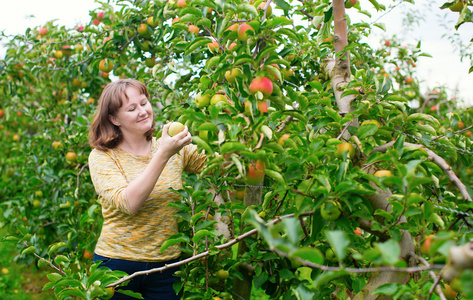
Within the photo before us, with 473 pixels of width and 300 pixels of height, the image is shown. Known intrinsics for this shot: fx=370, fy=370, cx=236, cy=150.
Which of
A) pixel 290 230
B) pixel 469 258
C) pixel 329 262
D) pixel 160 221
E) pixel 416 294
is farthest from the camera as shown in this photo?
pixel 160 221

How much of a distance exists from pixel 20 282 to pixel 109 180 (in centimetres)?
274

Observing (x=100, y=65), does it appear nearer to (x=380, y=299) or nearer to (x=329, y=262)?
(x=329, y=262)

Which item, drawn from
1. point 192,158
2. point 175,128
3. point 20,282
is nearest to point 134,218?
point 192,158

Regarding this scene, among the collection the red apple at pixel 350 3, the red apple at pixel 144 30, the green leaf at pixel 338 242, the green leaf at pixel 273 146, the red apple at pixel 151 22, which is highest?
the red apple at pixel 151 22

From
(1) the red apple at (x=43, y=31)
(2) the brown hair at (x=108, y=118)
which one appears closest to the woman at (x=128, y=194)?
(2) the brown hair at (x=108, y=118)

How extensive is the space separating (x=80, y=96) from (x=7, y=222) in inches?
55.4

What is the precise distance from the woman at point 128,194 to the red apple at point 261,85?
0.41m

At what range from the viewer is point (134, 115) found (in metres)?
1.61

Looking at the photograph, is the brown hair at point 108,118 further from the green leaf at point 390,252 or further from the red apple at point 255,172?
the green leaf at point 390,252

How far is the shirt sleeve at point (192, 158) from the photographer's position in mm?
1691

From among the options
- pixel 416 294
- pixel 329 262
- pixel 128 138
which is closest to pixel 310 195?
pixel 416 294

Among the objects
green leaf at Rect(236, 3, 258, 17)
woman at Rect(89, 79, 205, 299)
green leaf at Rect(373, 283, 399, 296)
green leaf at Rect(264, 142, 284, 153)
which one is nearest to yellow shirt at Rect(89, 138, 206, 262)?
woman at Rect(89, 79, 205, 299)

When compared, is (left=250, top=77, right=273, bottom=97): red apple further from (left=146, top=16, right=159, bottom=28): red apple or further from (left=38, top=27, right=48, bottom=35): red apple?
(left=38, top=27, right=48, bottom=35): red apple

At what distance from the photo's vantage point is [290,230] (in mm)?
614
